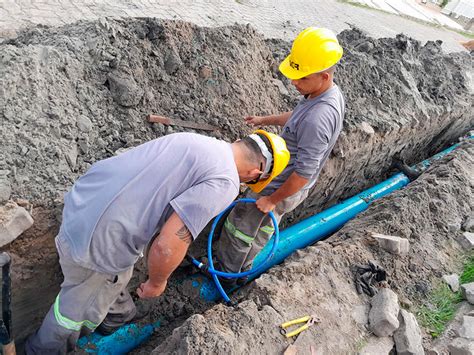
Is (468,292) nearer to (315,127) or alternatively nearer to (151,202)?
(315,127)

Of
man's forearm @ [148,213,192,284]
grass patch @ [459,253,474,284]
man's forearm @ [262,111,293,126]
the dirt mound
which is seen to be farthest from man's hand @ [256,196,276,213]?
grass patch @ [459,253,474,284]

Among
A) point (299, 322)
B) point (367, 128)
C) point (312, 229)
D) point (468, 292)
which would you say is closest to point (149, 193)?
point (299, 322)

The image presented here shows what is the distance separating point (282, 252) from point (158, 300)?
1394 millimetres

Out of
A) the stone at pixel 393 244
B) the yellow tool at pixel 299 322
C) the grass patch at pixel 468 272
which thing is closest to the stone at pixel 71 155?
the yellow tool at pixel 299 322

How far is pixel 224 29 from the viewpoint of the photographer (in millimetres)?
4867

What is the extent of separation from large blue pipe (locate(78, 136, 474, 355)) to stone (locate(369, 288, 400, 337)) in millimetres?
1198

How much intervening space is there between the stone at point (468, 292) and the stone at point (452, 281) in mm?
75

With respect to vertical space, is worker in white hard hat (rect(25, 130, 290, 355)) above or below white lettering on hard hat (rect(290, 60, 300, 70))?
below

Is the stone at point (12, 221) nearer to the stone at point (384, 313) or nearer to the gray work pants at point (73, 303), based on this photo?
the gray work pants at point (73, 303)

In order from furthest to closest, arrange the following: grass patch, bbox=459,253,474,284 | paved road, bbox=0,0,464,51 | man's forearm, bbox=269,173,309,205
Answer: paved road, bbox=0,0,464,51 → grass patch, bbox=459,253,474,284 → man's forearm, bbox=269,173,309,205

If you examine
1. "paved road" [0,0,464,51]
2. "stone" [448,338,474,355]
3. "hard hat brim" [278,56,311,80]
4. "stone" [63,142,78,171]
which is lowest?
"paved road" [0,0,464,51]

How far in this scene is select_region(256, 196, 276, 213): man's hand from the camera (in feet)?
11.1

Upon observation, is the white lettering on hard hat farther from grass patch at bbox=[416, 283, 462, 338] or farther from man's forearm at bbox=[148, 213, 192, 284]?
grass patch at bbox=[416, 283, 462, 338]

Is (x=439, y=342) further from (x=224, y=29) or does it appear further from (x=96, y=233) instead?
(x=224, y=29)
